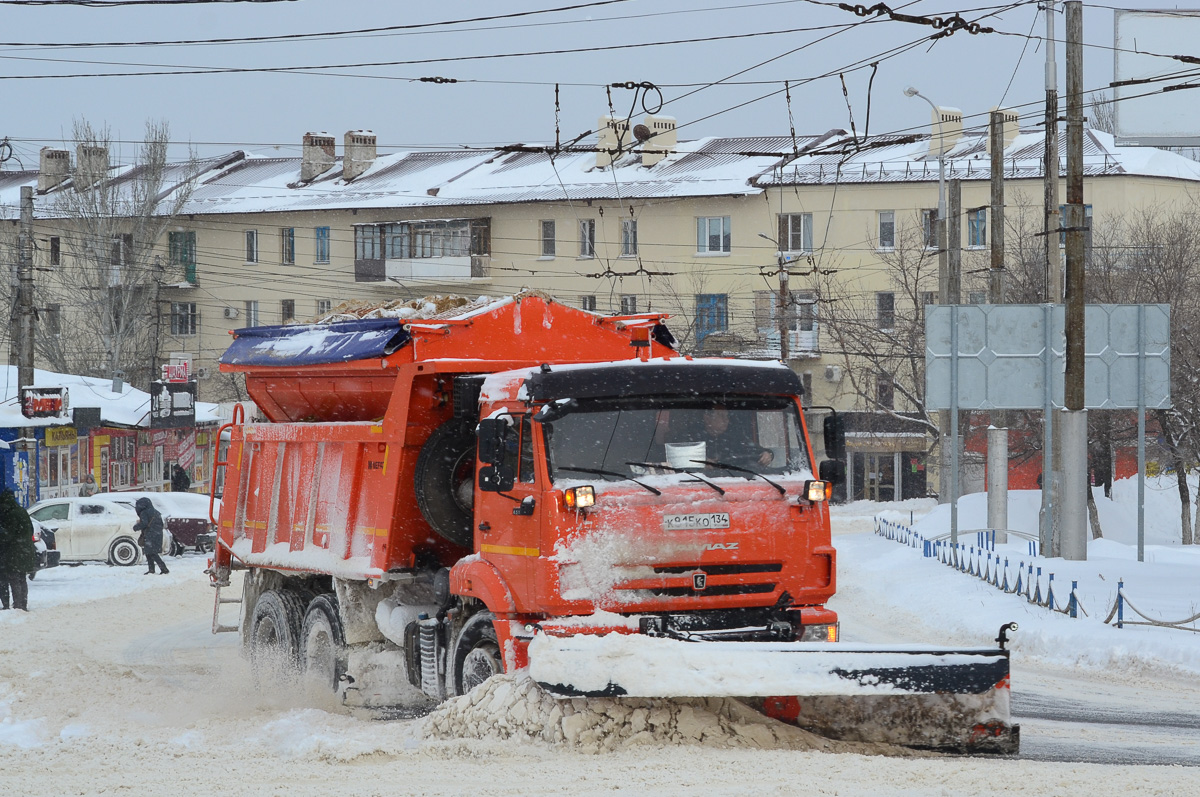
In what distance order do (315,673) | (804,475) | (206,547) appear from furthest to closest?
(206,547) < (315,673) < (804,475)

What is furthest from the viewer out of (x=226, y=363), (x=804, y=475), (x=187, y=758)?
(x=226, y=363)

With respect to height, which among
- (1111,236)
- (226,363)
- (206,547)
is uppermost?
(1111,236)

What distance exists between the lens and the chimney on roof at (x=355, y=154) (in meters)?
58.4

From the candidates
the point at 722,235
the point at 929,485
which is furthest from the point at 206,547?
the point at 929,485

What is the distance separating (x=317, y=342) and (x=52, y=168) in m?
56.2

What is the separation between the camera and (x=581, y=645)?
739 centimetres

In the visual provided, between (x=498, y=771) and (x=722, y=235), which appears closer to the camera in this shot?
(x=498, y=771)

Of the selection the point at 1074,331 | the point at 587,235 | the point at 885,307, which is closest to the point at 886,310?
the point at 885,307

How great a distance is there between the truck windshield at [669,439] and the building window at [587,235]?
4384 cm

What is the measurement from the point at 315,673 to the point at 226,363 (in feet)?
11.0

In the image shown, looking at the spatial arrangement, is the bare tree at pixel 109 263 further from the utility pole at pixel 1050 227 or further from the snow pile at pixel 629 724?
the snow pile at pixel 629 724

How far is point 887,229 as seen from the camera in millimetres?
49531

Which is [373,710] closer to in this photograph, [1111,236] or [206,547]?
[206,547]

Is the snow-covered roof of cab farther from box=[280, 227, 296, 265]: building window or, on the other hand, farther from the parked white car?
box=[280, 227, 296, 265]: building window
